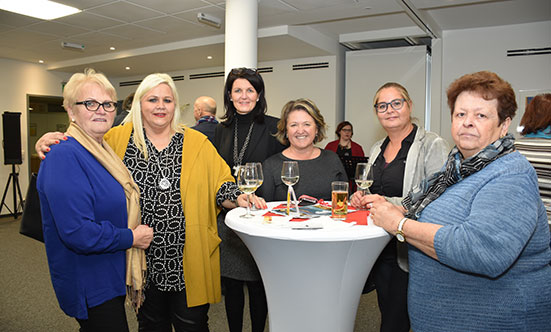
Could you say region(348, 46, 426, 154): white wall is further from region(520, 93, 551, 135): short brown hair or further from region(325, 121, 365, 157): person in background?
region(520, 93, 551, 135): short brown hair

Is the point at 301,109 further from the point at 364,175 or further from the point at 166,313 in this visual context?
the point at 166,313

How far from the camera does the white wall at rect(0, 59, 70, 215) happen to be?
892 centimetres

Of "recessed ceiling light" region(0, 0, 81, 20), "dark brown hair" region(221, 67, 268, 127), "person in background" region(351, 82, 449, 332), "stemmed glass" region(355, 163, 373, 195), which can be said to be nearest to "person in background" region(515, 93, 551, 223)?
"person in background" region(351, 82, 449, 332)

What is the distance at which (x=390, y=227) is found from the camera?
1646 millimetres

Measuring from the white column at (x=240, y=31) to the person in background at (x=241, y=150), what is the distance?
7.38ft

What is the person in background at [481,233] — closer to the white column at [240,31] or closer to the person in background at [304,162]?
the person in background at [304,162]

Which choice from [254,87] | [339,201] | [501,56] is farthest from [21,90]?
[501,56]

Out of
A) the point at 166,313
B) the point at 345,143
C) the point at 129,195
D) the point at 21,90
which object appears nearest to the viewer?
the point at 129,195

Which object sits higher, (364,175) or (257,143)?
(257,143)

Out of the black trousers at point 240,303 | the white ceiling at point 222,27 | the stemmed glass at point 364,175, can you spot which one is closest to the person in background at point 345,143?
the white ceiling at point 222,27

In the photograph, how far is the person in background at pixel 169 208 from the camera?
207 cm

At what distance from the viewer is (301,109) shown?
2.47 metres

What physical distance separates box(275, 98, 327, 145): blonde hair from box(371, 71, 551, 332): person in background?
0.98 m

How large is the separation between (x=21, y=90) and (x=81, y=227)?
372 inches
